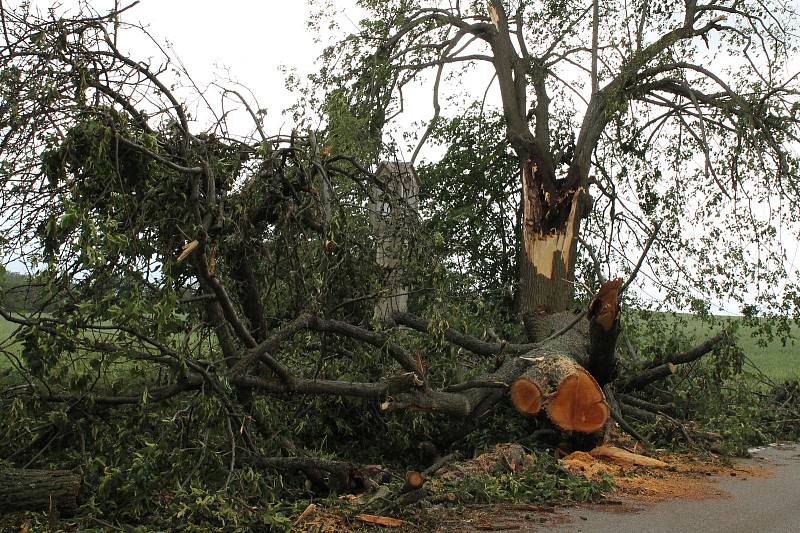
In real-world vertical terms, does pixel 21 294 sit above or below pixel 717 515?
above

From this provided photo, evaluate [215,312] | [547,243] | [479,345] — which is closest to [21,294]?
[215,312]

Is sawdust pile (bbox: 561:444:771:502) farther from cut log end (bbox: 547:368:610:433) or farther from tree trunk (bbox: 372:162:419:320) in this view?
tree trunk (bbox: 372:162:419:320)

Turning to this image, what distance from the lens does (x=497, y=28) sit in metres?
11.5

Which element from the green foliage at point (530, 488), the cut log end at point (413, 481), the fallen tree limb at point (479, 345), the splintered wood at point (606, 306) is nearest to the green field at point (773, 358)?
the fallen tree limb at point (479, 345)

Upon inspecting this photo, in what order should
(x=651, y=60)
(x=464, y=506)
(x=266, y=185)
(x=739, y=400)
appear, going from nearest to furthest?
(x=464, y=506)
(x=266, y=185)
(x=739, y=400)
(x=651, y=60)

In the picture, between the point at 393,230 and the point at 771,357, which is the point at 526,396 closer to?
the point at 393,230

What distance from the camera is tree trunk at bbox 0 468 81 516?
424cm

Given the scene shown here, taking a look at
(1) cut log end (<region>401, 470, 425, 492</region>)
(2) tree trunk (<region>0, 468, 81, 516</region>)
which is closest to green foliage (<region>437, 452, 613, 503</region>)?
(1) cut log end (<region>401, 470, 425, 492</region>)

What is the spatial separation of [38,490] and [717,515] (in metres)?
3.88

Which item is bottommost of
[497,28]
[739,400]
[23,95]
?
[739,400]

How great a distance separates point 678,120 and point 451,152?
3.17 meters

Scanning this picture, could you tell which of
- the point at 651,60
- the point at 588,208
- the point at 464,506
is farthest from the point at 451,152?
the point at 464,506

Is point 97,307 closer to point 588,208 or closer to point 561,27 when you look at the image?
point 588,208

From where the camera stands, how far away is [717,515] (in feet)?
16.1
